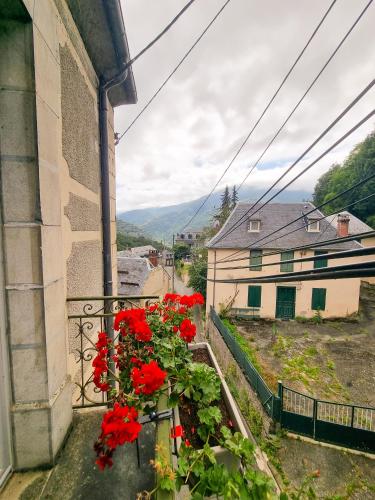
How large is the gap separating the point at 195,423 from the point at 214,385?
66cm

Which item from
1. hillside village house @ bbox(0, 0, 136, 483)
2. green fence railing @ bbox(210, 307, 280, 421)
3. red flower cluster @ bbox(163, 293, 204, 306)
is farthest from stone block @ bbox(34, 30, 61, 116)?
green fence railing @ bbox(210, 307, 280, 421)

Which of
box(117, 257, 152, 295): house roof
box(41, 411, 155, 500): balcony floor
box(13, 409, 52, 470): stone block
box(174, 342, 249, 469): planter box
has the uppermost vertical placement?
box(13, 409, 52, 470): stone block

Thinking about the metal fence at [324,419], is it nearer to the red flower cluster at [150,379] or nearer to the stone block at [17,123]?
the red flower cluster at [150,379]

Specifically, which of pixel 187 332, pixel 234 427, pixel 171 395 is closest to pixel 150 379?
pixel 171 395

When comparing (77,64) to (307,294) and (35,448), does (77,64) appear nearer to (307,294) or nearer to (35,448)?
(35,448)

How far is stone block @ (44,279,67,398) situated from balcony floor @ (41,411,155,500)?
0.52 metres

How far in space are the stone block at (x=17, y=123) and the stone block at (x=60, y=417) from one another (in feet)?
5.62

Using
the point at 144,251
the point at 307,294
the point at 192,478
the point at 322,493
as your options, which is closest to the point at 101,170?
the point at 192,478

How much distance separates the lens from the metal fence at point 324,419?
6.14 meters

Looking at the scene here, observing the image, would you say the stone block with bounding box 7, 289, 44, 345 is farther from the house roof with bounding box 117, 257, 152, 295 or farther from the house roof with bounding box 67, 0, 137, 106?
the house roof with bounding box 117, 257, 152, 295

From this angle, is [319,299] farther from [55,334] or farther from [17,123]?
[17,123]

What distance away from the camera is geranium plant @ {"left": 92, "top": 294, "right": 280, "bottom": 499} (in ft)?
3.45

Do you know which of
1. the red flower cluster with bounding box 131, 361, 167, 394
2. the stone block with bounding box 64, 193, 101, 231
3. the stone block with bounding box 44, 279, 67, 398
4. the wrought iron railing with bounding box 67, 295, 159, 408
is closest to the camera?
the red flower cluster with bounding box 131, 361, 167, 394

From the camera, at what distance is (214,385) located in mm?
1851
